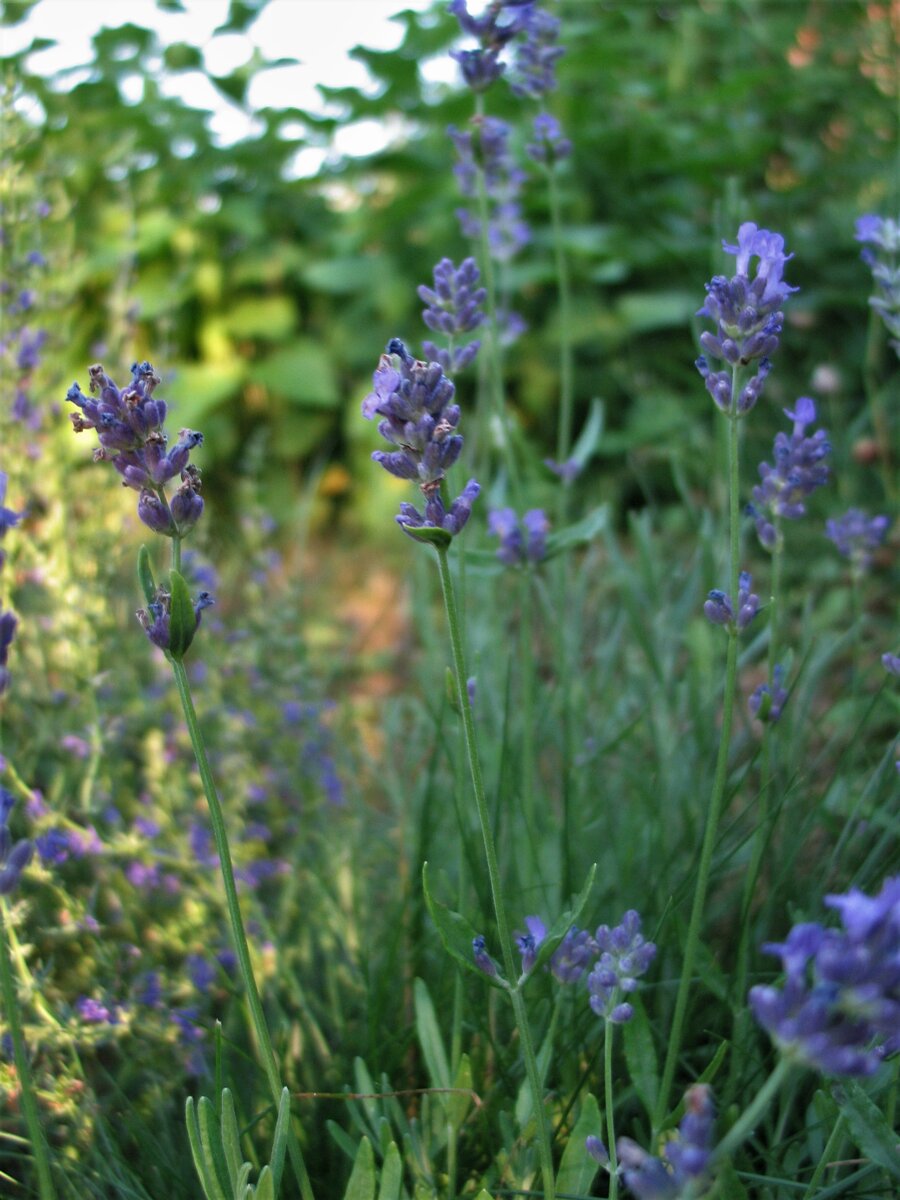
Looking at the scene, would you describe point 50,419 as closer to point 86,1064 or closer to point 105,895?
→ point 105,895

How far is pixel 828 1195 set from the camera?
106 centimetres

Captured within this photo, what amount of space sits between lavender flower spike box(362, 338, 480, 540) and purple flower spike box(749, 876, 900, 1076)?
0.42 meters

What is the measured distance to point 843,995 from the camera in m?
0.69

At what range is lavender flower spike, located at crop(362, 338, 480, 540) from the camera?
0.92 metres

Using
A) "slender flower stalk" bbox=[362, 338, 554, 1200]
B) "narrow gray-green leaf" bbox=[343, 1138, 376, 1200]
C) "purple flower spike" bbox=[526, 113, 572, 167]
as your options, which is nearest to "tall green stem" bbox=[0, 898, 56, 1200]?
"narrow gray-green leaf" bbox=[343, 1138, 376, 1200]

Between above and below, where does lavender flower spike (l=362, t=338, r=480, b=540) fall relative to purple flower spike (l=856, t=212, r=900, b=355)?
above

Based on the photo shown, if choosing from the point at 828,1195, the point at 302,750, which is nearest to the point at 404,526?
the point at 828,1195

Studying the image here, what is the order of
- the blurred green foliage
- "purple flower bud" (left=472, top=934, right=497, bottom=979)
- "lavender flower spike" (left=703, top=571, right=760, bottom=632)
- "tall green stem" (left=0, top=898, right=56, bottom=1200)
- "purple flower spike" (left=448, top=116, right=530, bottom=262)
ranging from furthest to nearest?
the blurred green foliage < "purple flower spike" (left=448, top=116, right=530, bottom=262) < "lavender flower spike" (left=703, top=571, right=760, bottom=632) < "purple flower bud" (left=472, top=934, right=497, bottom=979) < "tall green stem" (left=0, top=898, right=56, bottom=1200)

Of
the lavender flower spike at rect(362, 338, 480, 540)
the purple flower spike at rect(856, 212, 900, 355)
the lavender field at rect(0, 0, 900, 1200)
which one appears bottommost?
the lavender field at rect(0, 0, 900, 1200)

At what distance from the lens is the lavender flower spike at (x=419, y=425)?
3.02 ft

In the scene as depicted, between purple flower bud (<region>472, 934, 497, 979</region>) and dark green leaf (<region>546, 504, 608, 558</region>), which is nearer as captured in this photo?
purple flower bud (<region>472, 934, 497, 979</region>)

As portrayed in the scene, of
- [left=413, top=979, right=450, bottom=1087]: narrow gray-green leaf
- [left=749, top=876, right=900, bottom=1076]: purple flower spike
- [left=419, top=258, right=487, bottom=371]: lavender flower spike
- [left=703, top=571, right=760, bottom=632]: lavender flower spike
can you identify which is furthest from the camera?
[left=419, top=258, right=487, bottom=371]: lavender flower spike

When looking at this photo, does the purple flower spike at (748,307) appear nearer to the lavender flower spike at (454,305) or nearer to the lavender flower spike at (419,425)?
the lavender flower spike at (419,425)

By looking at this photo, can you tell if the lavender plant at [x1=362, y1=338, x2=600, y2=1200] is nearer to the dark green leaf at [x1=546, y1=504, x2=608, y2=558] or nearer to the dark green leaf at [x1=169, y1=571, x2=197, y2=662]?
the dark green leaf at [x1=169, y1=571, x2=197, y2=662]
